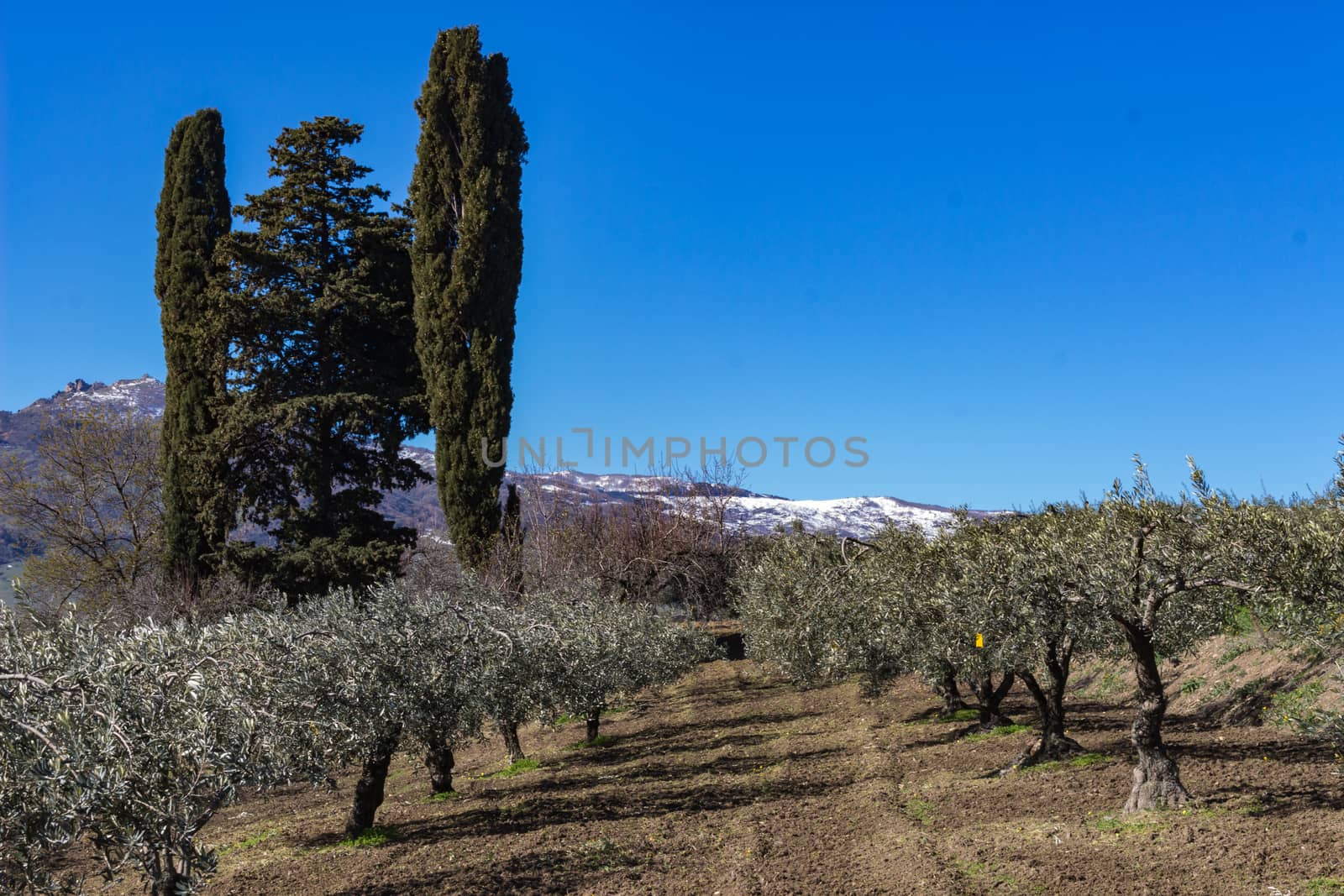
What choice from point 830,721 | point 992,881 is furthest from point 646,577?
point 992,881

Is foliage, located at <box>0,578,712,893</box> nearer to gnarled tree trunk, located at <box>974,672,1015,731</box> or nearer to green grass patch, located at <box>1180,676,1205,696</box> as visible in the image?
gnarled tree trunk, located at <box>974,672,1015,731</box>

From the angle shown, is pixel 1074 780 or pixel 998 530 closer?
pixel 1074 780

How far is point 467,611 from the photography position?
14367mm

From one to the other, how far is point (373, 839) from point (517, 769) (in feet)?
21.9

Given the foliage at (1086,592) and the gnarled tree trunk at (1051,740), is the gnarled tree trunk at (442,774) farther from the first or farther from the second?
Answer: the gnarled tree trunk at (1051,740)

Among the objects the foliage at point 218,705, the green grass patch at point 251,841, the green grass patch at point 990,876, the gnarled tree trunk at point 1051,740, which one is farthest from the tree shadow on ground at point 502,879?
the gnarled tree trunk at point 1051,740

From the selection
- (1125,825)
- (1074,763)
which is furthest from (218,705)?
(1074,763)

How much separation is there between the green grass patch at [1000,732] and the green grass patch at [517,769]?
9.06 metres

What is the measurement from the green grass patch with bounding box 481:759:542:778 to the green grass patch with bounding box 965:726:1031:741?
9.06m

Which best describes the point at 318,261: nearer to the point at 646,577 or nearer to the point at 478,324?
the point at 478,324

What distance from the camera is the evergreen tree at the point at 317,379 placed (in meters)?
30.8

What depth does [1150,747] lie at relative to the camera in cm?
1084

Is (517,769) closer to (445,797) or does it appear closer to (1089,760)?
(445,797)

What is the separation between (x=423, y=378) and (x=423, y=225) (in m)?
5.45
